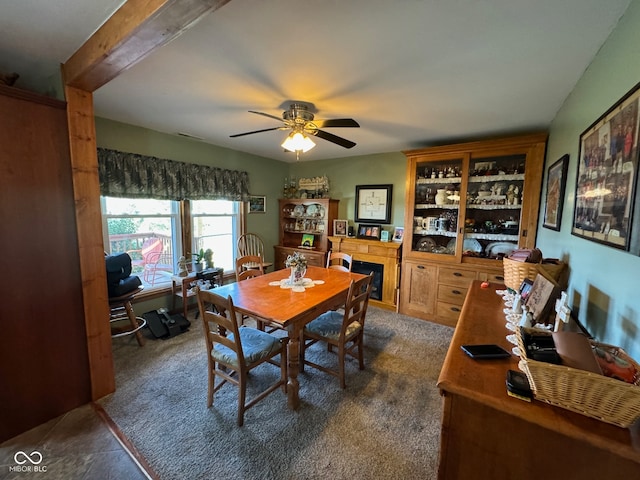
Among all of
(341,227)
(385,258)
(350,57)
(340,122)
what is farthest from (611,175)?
(341,227)

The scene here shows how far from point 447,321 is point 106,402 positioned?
3.51 m

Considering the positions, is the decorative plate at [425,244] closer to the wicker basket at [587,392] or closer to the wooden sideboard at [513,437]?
the wooden sideboard at [513,437]

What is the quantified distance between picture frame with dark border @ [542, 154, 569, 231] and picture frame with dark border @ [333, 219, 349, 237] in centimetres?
261

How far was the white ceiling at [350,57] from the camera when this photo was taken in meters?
1.21

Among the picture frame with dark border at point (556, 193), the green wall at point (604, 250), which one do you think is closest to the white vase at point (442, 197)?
the picture frame with dark border at point (556, 193)

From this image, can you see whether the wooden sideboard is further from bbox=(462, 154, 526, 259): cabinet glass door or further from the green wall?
bbox=(462, 154, 526, 259): cabinet glass door

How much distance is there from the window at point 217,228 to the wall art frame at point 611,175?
13.1 ft

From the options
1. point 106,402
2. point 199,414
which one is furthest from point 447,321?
point 106,402

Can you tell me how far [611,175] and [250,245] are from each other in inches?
167

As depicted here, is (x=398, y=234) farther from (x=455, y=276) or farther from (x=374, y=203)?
(x=455, y=276)

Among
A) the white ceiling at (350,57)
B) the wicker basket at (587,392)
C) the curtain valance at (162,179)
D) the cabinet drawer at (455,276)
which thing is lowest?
the cabinet drawer at (455,276)

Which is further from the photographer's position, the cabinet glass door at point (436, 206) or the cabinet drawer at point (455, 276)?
the cabinet glass door at point (436, 206)

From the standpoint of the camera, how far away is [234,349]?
1741 mm

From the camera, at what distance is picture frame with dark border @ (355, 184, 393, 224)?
4133 millimetres
